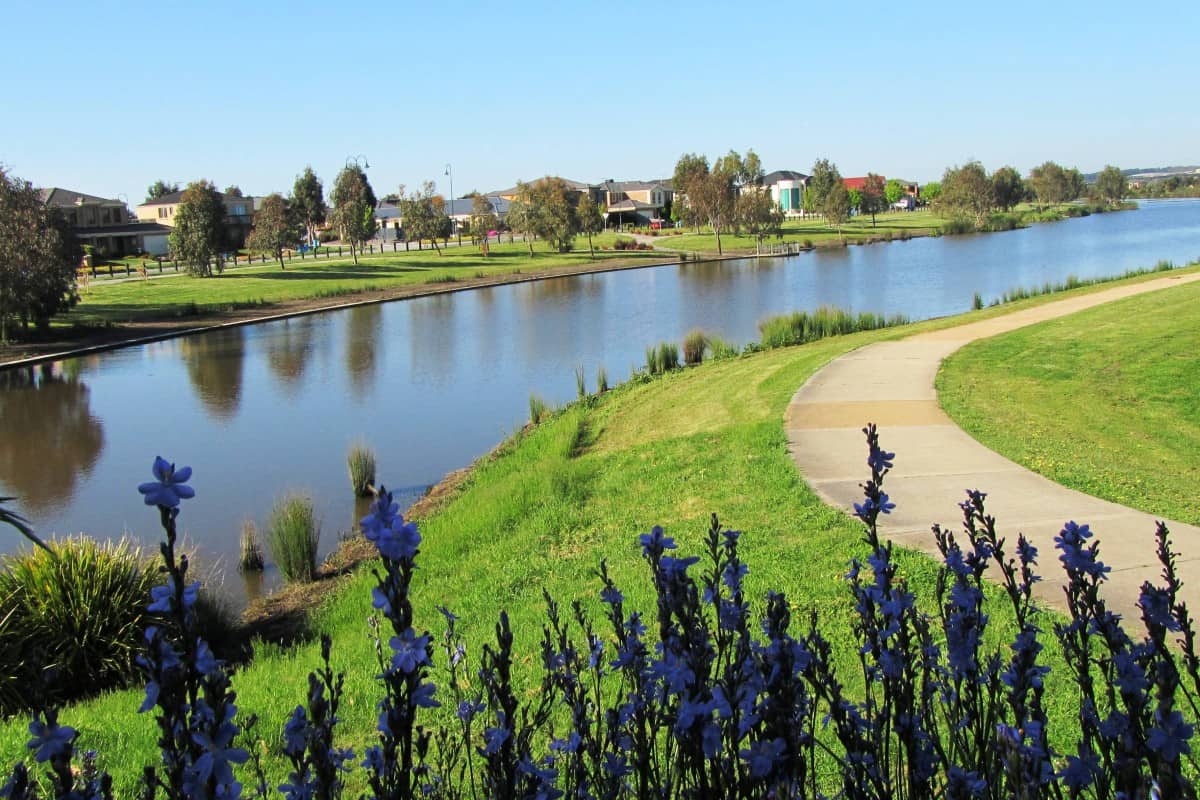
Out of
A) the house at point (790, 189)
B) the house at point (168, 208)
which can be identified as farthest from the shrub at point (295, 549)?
the house at point (790, 189)

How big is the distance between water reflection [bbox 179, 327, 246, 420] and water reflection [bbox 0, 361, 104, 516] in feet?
8.68

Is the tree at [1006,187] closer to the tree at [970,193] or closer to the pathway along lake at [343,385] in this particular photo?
the tree at [970,193]

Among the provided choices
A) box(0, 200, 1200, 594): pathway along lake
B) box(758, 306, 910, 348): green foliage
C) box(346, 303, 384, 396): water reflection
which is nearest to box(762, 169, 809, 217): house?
box(0, 200, 1200, 594): pathway along lake

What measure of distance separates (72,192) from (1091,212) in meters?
130

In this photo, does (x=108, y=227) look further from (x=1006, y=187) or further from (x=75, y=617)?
(x=1006, y=187)

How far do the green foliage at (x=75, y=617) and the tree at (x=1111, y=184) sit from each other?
182 metres

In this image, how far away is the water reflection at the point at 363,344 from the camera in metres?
26.2

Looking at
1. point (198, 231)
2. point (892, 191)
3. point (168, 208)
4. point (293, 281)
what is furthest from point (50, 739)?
point (892, 191)

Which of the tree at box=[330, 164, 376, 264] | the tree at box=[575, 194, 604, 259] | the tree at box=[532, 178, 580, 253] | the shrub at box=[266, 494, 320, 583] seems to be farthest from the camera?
the tree at box=[575, 194, 604, 259]

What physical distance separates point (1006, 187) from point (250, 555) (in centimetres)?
12379

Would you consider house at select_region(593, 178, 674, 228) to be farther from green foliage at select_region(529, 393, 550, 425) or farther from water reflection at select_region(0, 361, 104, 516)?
green foliage at select_region(529, 393, 550, 425)

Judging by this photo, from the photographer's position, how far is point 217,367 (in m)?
29.8

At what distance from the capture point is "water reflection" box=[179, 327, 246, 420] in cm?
2403

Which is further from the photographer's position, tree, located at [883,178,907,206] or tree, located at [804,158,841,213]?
tree, located at [883,178,907,206]
